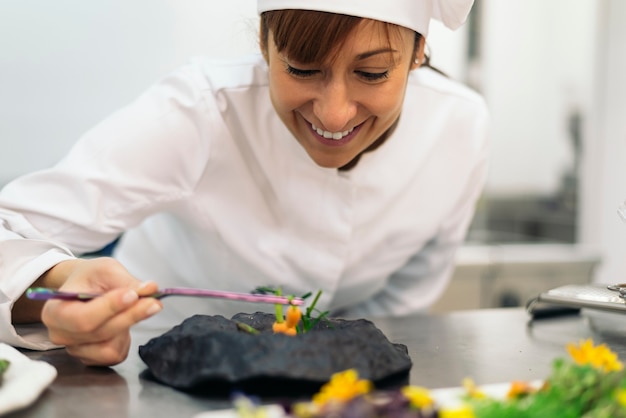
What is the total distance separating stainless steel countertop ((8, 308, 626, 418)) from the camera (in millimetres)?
728

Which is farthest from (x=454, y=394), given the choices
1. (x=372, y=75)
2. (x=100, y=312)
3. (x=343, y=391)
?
(x=372, y=75)

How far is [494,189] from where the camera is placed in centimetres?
296

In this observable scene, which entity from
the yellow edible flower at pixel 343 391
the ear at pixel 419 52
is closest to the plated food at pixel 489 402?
the yellow edible flower at pixel 343 391

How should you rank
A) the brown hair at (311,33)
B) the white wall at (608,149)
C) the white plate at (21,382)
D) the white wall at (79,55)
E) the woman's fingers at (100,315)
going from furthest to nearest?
1. the white wall at (608,149)
2. the white wall at (79,55)
3. the brown hair at (311,33)
4. the woman's fingers at (100,315)
5. the white plate at (21,382)

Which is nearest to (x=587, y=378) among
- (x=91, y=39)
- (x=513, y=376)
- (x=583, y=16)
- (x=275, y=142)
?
(x=513, y=376)

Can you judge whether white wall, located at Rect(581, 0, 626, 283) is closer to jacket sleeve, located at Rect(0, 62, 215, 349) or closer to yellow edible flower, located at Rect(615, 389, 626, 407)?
jacket sleeve, located at Rect(0, 62, 215, 349)

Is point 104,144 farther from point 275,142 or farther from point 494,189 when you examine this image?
point 494,189

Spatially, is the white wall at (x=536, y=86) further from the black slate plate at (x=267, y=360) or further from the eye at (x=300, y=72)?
the black slate plate at (x=267, y=360)

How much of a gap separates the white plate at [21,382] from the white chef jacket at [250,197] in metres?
0.22

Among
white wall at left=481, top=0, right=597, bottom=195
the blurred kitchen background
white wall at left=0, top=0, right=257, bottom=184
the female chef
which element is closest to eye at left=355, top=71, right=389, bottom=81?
the female chef

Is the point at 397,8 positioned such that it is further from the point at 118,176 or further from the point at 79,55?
the point at 79,55

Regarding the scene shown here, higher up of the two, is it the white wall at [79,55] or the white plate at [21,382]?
the white wall at [79,55]

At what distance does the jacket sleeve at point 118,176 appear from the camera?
44.2 inches

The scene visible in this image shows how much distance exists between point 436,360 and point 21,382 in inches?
19.5
